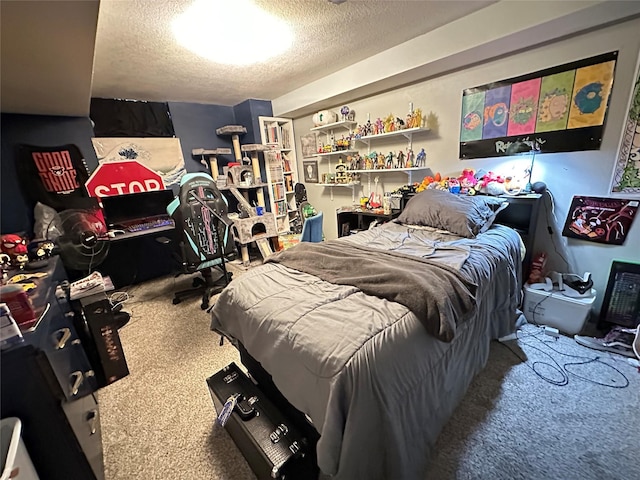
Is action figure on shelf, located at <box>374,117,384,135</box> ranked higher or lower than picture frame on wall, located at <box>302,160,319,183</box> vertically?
higher

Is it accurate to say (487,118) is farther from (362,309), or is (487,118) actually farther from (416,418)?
(416,418)

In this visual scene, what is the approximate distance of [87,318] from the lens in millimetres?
1776

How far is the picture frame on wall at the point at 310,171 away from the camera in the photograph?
14.3 feet

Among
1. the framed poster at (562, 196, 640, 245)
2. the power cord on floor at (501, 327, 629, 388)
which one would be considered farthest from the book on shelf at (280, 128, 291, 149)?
the power cord on floor at (501, 327, 629, 388)

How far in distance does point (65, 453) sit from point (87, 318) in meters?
1.00

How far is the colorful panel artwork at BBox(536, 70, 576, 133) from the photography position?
2.04 m

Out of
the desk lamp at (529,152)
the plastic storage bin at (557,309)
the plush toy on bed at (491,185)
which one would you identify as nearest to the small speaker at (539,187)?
the desk lamp at (529,152)

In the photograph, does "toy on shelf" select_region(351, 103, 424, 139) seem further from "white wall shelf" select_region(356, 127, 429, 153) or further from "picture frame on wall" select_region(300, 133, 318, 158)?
"picture frame on wall" select_region(300, 133, 318, 158)

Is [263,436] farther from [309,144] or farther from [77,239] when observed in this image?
[309,144]

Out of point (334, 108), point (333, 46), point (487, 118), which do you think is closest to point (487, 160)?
point (487, 118)

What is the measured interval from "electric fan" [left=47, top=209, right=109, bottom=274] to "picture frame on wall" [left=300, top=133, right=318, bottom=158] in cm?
291

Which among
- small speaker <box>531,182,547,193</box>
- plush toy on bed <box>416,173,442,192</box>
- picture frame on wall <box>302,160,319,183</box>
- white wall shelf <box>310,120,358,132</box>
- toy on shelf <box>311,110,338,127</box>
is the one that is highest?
toy on shelf <box>311,110,338,127</box>

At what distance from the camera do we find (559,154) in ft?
7.09

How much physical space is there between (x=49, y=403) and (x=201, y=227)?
6.24 ft
